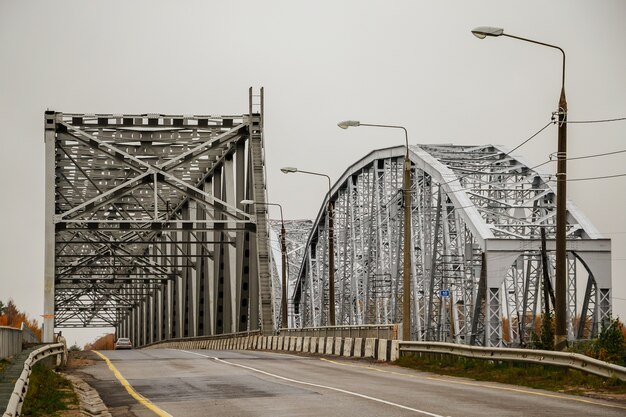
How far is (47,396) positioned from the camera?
18266 mm

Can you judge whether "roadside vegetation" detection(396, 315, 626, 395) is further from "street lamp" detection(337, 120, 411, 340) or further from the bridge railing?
the bridge railing

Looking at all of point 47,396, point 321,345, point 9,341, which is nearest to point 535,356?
point 47,396

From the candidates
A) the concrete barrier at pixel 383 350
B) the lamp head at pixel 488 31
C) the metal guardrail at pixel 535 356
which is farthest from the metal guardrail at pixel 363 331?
the lamp head at pixel 488 31

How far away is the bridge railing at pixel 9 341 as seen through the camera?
28.3 metres

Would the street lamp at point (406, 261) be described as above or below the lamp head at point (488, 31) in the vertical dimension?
below

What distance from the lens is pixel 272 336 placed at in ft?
161

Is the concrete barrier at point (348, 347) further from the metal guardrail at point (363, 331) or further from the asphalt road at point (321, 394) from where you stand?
the asphalt road at point (321, 394)

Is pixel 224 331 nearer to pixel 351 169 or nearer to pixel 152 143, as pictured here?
pixel 152 143

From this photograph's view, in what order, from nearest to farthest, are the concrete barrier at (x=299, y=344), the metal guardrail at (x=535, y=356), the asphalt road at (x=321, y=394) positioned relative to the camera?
1. the asphalt road at (x=321, y=394)
2. the metal guardrail at (x=535, y=356)
3. the concrete barrier at (x=299, y=344)

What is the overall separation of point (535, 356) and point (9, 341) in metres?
14.5

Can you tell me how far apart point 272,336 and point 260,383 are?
87.8 feet

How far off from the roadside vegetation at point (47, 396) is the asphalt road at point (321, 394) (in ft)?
2.39

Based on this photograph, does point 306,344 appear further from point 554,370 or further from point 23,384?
point 23,384

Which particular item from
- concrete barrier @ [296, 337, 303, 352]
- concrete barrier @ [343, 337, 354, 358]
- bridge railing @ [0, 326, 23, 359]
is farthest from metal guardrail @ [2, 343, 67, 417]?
concrete barrier @ [296, 337, 303, 352]
